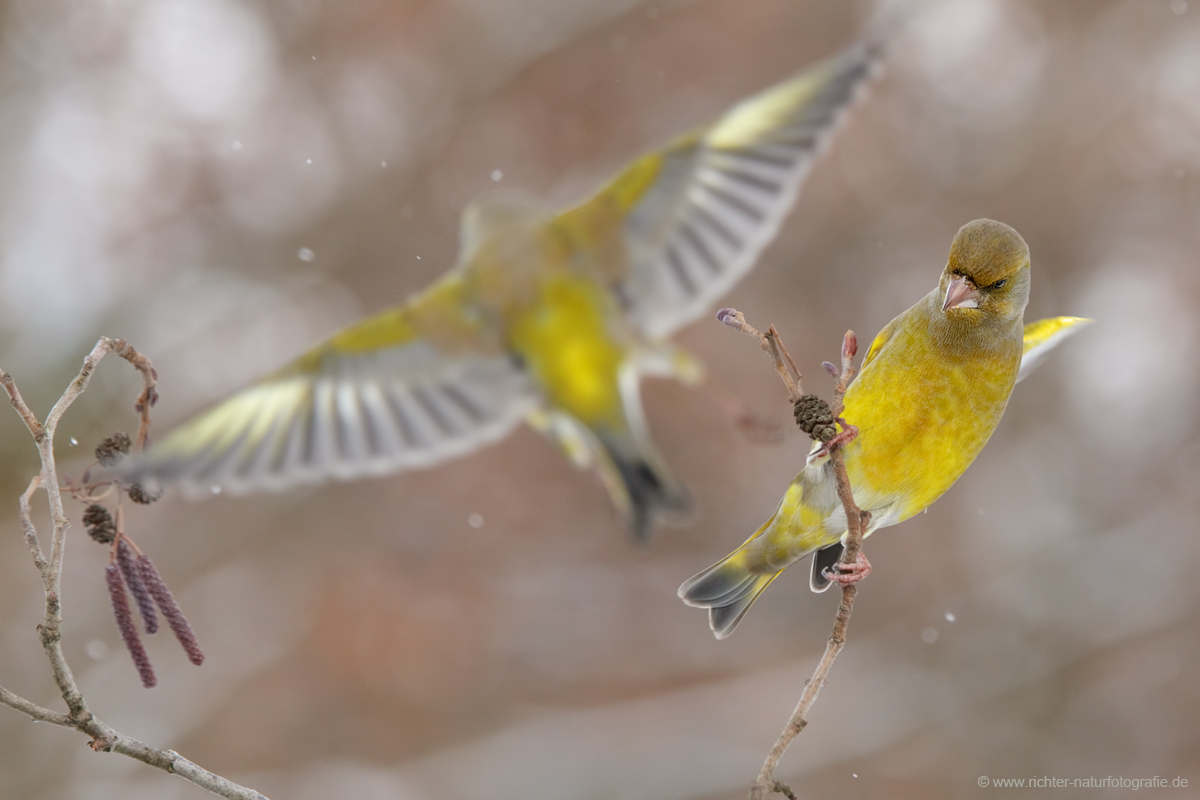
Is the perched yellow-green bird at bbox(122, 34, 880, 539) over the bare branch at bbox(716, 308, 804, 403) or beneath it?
over

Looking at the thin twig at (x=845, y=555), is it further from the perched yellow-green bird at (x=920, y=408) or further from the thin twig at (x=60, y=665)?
the thin twig at (x=60, y=665)

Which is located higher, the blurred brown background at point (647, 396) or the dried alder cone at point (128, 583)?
the blurred brown background at point (647, 396)

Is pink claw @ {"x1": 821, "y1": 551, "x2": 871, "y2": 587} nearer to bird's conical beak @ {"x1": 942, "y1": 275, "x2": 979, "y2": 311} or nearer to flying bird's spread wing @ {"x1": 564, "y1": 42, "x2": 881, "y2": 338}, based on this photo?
bird's conical beak @ {"x1": 942, "y1": 275, "x2": 979, "y2": 311}

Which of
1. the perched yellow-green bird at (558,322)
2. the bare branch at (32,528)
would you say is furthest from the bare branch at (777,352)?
the bare branch at (32,528)

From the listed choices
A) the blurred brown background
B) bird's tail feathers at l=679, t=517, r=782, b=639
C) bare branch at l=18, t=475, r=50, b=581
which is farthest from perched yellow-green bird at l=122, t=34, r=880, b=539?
the blurred brown background

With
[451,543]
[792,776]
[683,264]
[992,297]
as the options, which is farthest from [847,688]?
[992,297]

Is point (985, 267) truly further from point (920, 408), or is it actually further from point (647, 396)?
point (647, 396)

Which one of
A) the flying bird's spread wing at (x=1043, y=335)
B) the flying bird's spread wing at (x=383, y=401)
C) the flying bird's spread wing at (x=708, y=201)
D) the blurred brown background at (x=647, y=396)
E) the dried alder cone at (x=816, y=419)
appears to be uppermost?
the blurred brown background at (x=647, y=396)

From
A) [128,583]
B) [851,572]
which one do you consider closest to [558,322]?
[851,572]
